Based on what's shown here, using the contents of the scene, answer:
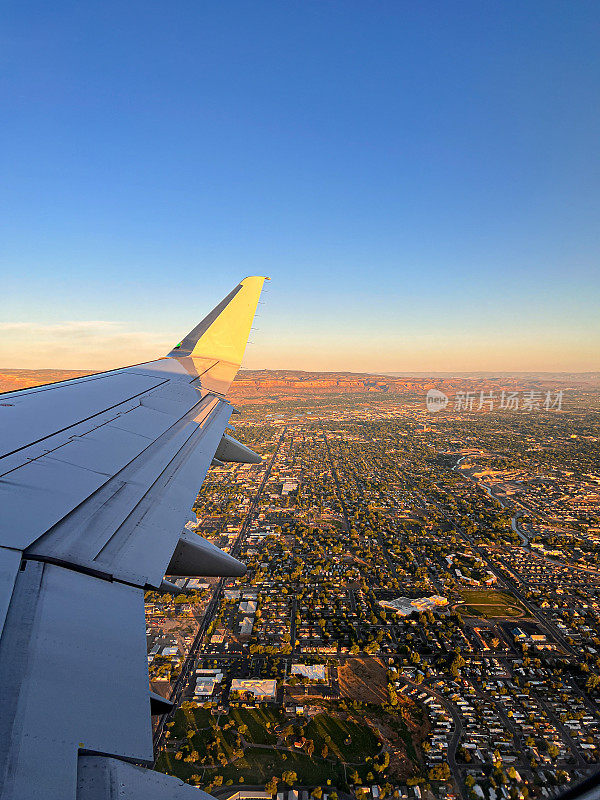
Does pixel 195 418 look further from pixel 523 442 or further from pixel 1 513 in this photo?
pixel 523 442

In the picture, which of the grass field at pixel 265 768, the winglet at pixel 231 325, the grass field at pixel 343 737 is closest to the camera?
the winglet at pixel 231 325

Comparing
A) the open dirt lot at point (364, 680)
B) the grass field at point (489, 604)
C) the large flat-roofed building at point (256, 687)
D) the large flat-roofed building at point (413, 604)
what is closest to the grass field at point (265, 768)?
the large flat-roofed building at point (256, 687)

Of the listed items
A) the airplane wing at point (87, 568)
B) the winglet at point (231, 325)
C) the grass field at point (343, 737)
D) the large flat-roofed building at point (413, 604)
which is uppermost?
the winglet at point (231, 325)

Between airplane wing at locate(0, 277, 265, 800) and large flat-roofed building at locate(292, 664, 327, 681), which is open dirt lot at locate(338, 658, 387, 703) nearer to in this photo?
large flat-roofed building at locate(292, 664, 327, 681)

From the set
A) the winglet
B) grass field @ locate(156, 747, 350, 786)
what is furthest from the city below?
the winglet

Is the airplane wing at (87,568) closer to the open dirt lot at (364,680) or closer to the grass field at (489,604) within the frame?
the open dirt lot at (364,680)

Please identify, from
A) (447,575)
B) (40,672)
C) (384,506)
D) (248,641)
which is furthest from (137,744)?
(384,506)
